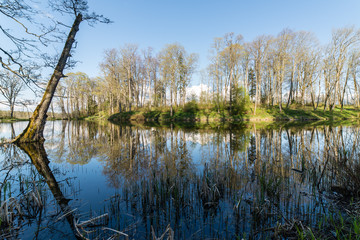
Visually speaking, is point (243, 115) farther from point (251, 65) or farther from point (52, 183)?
point (52, 183)

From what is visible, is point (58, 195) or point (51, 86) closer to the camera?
point (58, 195)

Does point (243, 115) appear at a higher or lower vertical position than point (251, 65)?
lower

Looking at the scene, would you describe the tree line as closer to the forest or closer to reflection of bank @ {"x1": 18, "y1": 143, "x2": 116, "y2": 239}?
the forest

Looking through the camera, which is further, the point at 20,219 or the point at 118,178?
the point at 118,178

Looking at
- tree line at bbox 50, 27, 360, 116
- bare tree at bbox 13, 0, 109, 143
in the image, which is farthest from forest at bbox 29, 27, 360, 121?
bare tree at bbox 13, 0, 109, 143

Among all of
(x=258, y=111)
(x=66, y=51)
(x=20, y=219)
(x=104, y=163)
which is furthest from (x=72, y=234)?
(x=258, y=111)

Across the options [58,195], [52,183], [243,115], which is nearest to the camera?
[58,195]

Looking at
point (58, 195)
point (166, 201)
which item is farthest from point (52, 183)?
point (166, 201)

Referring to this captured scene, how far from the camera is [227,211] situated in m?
3.14

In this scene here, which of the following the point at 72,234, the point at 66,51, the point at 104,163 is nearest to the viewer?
the point at 72,234

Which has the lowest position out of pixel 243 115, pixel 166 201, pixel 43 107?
pixel 166 201

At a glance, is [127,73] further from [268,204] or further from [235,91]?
[268,204]

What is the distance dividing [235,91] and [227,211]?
33.4 m

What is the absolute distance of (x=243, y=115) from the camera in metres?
31.6
